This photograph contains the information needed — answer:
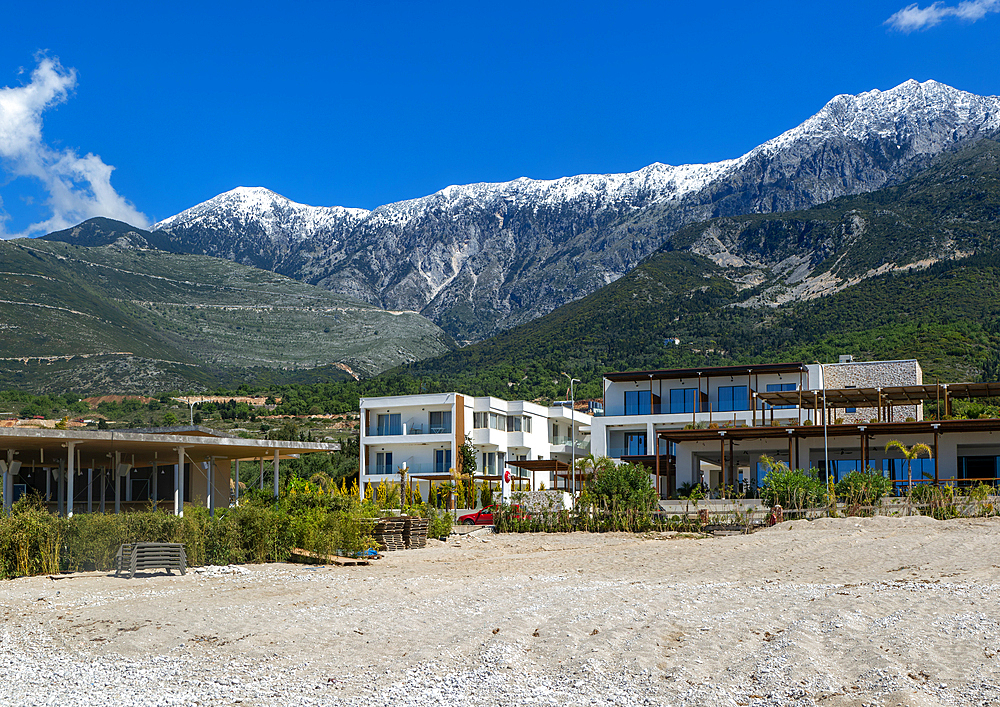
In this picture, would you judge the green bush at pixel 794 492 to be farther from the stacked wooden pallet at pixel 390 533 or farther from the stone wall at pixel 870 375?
the stone wall at pixel 870 375

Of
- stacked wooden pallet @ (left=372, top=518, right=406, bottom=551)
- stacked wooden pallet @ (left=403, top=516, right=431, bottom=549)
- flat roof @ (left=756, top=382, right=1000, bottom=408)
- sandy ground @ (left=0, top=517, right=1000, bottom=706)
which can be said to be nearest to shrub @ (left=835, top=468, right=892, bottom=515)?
flat roof @ (left=756, top=382, right=1000, bottom=408)

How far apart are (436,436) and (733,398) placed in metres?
17.1

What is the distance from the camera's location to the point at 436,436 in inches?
2248

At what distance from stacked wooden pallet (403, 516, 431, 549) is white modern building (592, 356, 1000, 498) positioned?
628 inches

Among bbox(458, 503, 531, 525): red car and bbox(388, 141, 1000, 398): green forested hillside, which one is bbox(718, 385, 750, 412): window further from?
bbox(388, 141, 1000, 398): green forested hillside

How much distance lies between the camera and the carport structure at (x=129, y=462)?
24500 mm

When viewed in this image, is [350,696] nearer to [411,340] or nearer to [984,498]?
[984,498]

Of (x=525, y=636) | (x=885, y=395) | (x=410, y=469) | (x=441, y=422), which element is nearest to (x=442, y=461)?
(x=410, y=469)

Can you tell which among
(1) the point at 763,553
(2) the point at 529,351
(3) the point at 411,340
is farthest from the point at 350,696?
(3) the point at 411,340

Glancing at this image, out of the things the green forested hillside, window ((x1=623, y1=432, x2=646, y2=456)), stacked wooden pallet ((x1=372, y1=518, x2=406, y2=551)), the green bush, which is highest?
the green forested hillside

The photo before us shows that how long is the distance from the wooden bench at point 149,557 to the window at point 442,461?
37.4m

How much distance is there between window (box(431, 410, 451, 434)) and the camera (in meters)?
57.4

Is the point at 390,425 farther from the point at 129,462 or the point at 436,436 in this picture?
the point at 129,462

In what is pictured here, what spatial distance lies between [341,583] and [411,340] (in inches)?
6199
